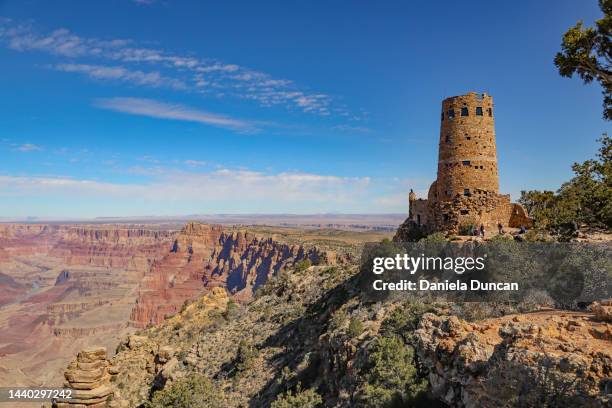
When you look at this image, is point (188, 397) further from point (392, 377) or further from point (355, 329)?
point (392, 377)

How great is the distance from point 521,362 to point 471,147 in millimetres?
20428

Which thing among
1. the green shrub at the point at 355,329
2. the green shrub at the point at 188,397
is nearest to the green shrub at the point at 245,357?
the green shrub at the point at 188,397

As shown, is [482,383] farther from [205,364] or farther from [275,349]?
[205,364]

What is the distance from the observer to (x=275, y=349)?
27406 mm

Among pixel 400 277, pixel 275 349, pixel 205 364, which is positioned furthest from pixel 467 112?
pixel 205 364

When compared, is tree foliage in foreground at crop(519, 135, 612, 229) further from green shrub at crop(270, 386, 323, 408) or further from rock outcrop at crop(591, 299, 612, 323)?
green shrub at crop(270, 386, 323, 408)

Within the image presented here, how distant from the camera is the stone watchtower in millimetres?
26031

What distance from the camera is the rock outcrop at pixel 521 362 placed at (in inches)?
282

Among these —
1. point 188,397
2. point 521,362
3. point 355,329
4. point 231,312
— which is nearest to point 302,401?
point 355,329

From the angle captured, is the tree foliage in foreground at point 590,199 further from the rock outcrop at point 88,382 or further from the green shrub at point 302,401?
the rock outcrop at point 88,382

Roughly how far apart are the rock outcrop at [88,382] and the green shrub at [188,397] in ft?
11.9

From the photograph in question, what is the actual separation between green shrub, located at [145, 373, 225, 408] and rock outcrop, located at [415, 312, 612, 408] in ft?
47.4

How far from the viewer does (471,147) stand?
1025 inches

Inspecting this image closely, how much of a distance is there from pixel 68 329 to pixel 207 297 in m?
164
